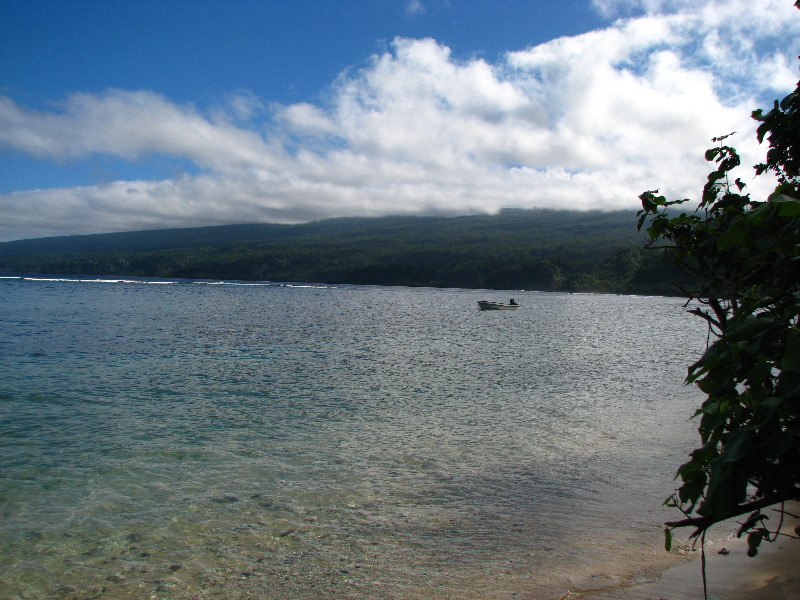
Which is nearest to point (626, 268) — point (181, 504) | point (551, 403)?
point (551, 403)

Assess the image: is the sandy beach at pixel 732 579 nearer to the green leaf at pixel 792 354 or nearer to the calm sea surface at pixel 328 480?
the calm sea surface at pixel 328 480

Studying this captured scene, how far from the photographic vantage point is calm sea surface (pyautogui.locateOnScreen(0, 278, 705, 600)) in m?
6.63

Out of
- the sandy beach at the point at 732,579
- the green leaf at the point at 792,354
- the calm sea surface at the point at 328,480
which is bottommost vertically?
the calm sea surface at the point at 328,480

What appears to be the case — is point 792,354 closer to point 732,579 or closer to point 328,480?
point 732,579

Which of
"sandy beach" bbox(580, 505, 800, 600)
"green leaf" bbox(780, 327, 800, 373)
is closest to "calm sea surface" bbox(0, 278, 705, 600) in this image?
"sandy beach" bbox(580, 505, 800, 600)

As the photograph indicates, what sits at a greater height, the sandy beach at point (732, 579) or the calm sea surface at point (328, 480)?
the sandy beach at point (732, 579)

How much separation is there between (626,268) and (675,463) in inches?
7500

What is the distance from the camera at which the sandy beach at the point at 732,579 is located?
5.62 m

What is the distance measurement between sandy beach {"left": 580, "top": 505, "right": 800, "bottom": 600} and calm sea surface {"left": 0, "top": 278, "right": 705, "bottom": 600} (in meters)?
0.30

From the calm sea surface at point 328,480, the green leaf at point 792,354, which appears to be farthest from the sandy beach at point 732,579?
the green leaf at point 792,354

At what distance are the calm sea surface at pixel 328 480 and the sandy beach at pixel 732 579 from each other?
0.30 m

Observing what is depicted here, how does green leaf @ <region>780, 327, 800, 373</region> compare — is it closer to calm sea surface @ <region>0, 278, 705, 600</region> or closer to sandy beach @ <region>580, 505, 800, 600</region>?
sandy beach @ <region>580, 505, 800, 600</region>

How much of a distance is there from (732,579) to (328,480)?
612 centimetres

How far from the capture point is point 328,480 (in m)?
9.98
